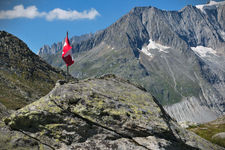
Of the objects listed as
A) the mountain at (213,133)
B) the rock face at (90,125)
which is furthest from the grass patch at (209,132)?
the rock face at (90,125)

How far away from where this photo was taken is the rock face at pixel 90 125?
14.0m

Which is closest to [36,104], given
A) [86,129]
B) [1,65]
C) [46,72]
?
[86,129]

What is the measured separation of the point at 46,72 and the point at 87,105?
126463mm

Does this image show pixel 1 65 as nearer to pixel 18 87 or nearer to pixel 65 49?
pixel 18 87

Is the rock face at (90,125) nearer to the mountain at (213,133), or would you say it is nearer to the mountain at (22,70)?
the mountain at (213,133)

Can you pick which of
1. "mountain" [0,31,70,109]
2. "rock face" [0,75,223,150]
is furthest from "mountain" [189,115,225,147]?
"mountain" [0,31,70,109]

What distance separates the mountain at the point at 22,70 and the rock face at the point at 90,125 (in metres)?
75.3

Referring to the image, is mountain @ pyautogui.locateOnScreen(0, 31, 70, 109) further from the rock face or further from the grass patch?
the rock face

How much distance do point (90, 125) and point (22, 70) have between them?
114772 mm

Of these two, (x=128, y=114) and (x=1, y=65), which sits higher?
(x=1, y=65)

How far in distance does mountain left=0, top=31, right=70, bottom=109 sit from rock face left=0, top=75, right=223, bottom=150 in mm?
75269

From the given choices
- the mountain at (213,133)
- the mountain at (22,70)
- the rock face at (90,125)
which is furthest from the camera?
the mountain at (22,70)

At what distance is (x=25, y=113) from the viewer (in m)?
14.2

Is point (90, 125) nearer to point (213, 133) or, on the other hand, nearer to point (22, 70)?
point (213, 133)
